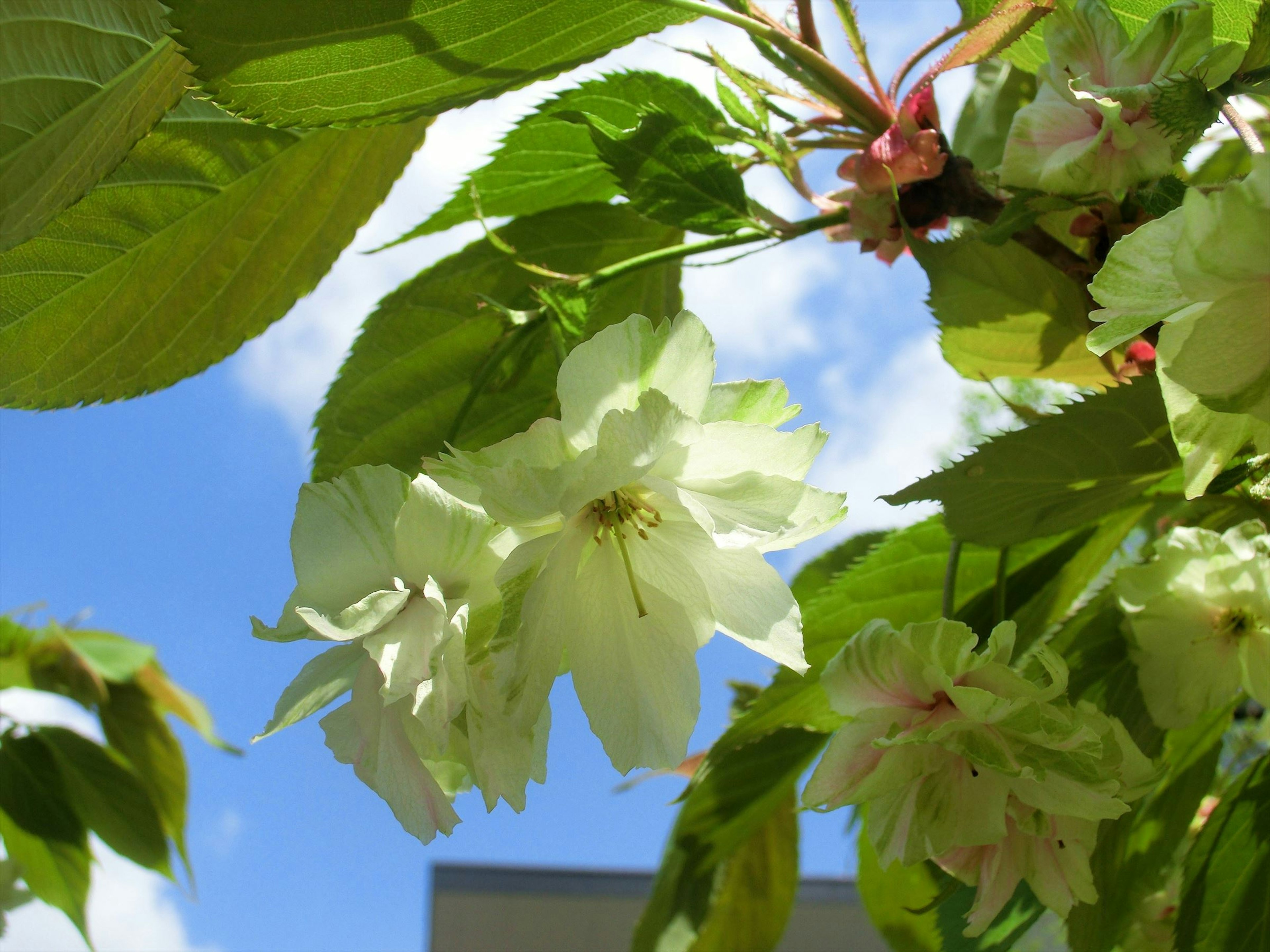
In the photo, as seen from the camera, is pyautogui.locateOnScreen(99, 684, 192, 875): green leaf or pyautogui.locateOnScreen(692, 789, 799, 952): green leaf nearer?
pyautogui.locateOnScreen(692, 789, 799, 952): green leaf

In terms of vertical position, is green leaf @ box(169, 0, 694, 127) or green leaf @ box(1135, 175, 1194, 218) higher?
green leaf @ box(169, 0, 694, 127)

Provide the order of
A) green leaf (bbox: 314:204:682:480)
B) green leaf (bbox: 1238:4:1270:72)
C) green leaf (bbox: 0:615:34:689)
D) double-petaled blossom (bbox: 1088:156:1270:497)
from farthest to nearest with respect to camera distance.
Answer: green leaf (bbox: 0:615:34:689) → green leaf (bbox: 314:204:682:480) → green leaf (bbox: 1238:4:1270:72) → double-petaled blossom (bbox: 1088:156:1270:497)

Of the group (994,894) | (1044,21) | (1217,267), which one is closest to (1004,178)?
(1044,21)

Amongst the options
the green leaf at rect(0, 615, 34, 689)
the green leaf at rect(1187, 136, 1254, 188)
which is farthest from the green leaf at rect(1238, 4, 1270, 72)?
the green leaf at rect(0, 615, 34, 689)

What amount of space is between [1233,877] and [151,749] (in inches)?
49.5

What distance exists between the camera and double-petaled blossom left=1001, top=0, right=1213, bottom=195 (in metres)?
0.41

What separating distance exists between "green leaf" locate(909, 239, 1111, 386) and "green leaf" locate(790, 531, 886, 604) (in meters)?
0.25

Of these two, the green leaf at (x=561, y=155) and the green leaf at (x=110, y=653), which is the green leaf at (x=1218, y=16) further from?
the green leaf at (x=110, y=653)

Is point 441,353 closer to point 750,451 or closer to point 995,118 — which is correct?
point 750,451

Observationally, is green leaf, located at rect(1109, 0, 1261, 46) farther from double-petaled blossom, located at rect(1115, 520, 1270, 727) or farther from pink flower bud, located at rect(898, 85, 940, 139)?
double-petaled blossom, located at rect(1115, 520, 1270, 727)

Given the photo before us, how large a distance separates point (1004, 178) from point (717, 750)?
32cm

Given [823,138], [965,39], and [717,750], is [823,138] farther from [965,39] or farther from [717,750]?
[717,750]

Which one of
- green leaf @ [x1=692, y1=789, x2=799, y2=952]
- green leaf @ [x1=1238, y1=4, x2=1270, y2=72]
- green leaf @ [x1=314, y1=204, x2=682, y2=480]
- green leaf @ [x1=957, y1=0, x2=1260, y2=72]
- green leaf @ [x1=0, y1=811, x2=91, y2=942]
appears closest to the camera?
green leaf @ [x1=1238, y1=4, x2=1270, y2=72]

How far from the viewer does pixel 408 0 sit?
429mm
